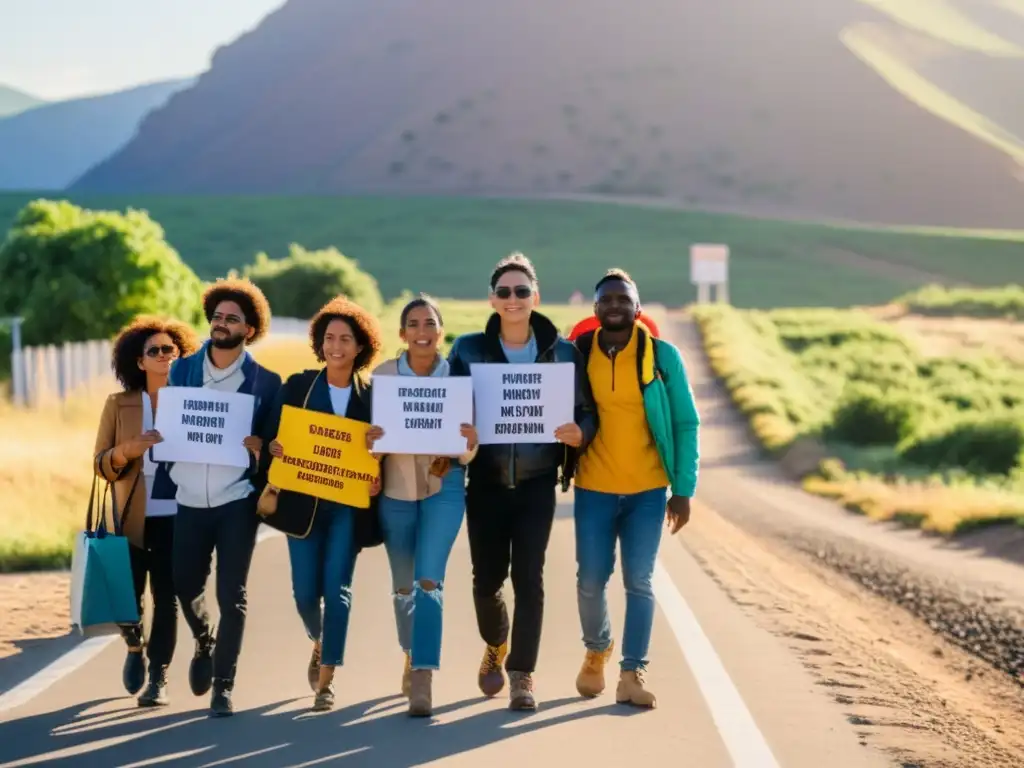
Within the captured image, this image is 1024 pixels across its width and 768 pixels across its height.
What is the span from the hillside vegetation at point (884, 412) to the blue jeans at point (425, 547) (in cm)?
1157

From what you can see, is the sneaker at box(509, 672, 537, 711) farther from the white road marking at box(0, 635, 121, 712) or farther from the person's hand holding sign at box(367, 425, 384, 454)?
the white road marking at box(0, 635, 121, 712)

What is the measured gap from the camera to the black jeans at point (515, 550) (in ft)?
26.8

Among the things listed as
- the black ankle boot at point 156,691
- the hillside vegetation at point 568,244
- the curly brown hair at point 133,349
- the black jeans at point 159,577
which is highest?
the hillside vegetation at point 568,244

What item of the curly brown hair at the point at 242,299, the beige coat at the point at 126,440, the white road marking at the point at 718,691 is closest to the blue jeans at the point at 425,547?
the curly brown hair at the point at 242,299

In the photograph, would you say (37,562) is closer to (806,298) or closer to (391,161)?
(806,298)

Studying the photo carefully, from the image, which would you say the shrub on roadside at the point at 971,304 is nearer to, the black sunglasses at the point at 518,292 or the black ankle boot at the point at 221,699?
the black sunglasses at the point at 518,292

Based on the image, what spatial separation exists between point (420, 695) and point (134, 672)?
4.56 ft

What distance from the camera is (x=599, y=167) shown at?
583 feet

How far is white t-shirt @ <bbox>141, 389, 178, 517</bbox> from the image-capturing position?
835 cm

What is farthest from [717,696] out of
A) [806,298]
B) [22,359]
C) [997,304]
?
[806,298]

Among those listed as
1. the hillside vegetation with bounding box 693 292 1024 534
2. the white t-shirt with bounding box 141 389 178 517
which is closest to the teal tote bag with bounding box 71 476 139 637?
the white t-shirt with bounding box 141 389 178 517

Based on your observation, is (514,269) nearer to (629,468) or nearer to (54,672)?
(629,468)

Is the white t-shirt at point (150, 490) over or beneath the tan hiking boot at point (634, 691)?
over

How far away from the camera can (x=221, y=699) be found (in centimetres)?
782
